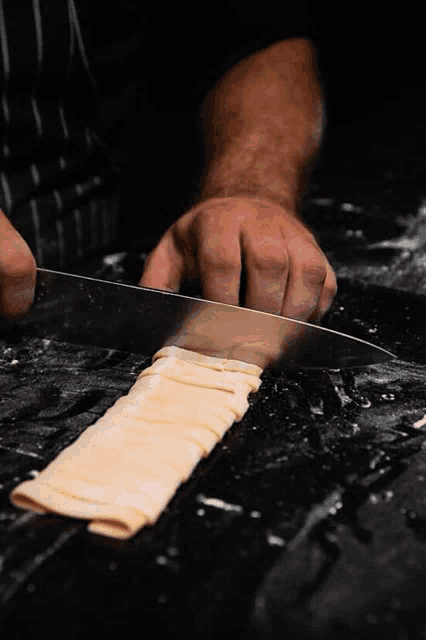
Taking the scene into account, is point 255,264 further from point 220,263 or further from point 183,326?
point 183,326

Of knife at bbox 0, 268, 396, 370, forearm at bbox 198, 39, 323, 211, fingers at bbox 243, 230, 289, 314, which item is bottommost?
knife at bbox 0, 268, 396, 370

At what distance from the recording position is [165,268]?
5.10 ft

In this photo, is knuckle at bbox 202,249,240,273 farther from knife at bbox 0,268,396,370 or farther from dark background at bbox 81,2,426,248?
dark background at bbox 81,2,426,248

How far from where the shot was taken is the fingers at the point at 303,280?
1441 mm

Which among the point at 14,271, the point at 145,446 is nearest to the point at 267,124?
the point at 14,271

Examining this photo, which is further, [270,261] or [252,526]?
[270,261]

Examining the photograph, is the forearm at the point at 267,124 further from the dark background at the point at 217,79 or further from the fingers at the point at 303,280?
the fingers at the point at 303,280

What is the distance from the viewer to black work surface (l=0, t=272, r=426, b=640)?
897 millimetres

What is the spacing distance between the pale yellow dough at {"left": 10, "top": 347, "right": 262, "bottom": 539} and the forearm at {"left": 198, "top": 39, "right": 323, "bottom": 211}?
0.66 m

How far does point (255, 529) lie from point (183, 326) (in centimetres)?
50

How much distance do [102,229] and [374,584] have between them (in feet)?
5.32

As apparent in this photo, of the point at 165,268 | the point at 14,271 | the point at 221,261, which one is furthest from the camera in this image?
the point at 165,268

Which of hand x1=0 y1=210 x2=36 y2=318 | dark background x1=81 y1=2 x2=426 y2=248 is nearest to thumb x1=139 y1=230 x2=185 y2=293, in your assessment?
hand x1=0 y1=210 x2=36 y2=318

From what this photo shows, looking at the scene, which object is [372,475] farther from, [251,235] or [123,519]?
[251,235]
